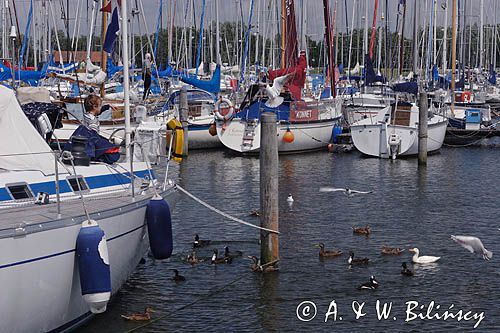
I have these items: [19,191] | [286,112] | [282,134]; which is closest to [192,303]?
[19,191]

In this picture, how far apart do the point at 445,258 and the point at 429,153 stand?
23.2m

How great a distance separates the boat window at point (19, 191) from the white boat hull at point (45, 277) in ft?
4.36

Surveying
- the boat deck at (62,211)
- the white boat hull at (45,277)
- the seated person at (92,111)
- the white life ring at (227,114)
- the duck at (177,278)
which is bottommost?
the duck at (177,278)

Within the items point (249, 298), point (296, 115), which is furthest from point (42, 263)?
point (296, 115)

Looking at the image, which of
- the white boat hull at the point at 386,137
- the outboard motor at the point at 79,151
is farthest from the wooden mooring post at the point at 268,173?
the white boat hull at the point at 386,137

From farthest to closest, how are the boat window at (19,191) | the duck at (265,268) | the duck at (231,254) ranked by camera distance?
the duck at (231,254), the duck at (265,268), the boat window at (19,191)

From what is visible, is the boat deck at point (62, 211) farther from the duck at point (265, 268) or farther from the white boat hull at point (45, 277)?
the duck at point (265, 268)

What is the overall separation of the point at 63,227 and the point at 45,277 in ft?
2.51

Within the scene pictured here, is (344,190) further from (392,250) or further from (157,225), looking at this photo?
(157,225)

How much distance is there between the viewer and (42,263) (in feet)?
42.4

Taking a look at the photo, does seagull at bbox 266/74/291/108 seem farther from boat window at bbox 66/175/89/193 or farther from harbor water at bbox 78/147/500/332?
boat window at bbox 66/175/89/193

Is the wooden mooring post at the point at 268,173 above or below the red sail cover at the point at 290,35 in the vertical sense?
below

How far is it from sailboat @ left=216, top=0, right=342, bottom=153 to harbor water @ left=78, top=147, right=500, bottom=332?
18.9 ft

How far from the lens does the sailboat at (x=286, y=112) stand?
134 feet
